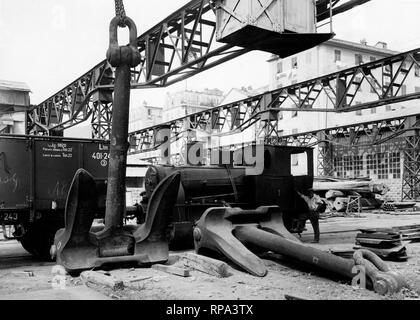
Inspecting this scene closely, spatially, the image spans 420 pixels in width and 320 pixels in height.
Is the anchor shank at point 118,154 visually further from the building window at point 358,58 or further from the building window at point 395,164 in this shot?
the building window at point 358,58

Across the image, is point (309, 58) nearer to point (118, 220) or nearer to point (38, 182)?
point (38, 182)

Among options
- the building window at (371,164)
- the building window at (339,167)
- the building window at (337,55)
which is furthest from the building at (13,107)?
the building window at (337,55)

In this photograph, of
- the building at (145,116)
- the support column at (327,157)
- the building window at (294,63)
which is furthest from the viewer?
the building at (145,116)

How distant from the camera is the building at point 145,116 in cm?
7569

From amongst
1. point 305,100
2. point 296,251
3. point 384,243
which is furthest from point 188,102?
point 296,251

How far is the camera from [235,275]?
21.2 feet

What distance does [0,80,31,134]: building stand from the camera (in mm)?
27812

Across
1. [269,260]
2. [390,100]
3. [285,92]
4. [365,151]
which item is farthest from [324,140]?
[269,260]

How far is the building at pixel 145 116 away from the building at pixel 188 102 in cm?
211

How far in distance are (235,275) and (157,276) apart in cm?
105

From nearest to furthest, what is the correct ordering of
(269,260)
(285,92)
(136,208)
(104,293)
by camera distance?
(104,293), (269,260), (136,208), (285,92)

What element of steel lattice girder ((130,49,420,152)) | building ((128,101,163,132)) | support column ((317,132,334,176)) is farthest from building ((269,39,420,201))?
building ((128,101,163,132))

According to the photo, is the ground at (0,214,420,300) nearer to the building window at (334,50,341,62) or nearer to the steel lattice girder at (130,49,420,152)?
the steel lattice girder at (130,49,420,152)
